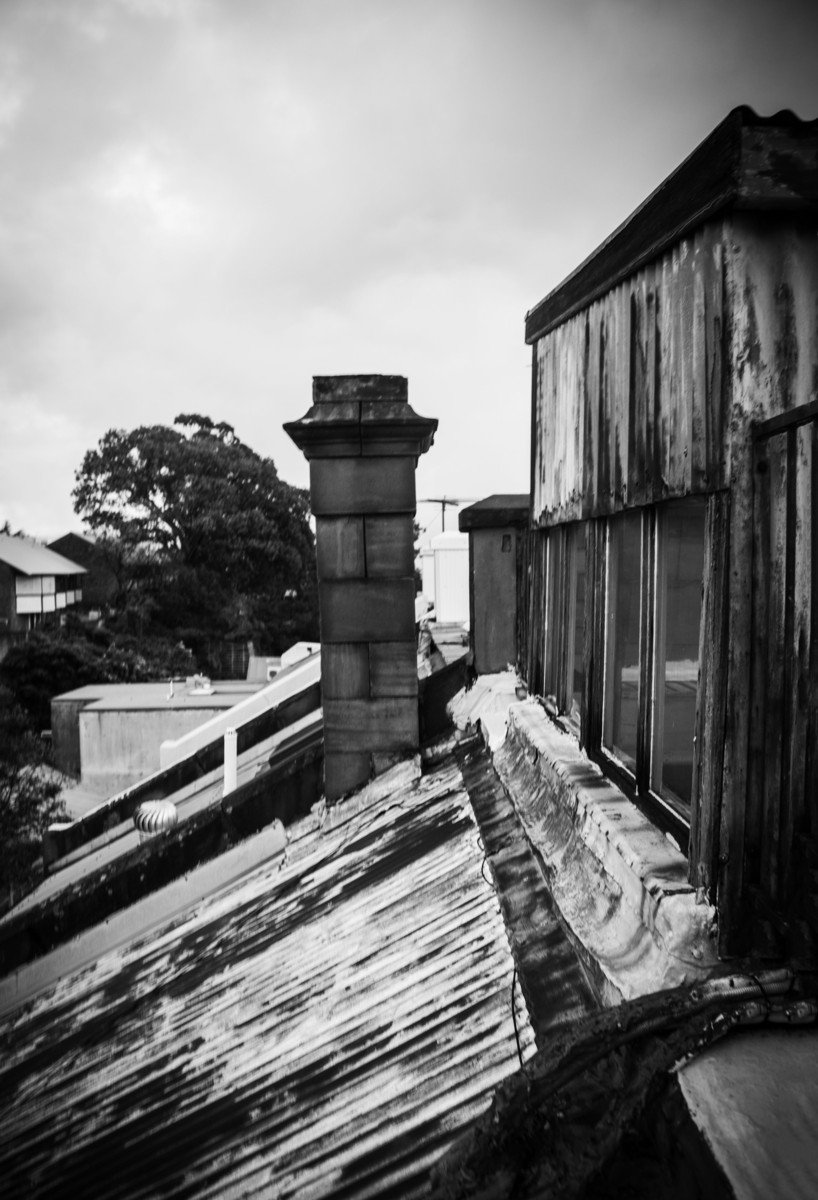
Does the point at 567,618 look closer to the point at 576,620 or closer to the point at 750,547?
the point at 576,620

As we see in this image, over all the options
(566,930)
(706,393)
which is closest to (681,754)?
(566,930)

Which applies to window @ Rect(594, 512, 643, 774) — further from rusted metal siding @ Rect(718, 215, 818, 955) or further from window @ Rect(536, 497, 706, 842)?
rusted metal siding @ Rect(718, 215, 818, 955)

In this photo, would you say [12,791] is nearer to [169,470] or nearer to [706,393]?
[706,393]

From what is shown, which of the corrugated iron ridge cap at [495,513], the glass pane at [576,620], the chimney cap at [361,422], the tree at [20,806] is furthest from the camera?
the tree at [20,806]

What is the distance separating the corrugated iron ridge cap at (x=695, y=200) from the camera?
7.83ft

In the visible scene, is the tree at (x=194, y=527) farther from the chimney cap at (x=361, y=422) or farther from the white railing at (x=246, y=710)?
the chimney cap at (x=361, y=422)

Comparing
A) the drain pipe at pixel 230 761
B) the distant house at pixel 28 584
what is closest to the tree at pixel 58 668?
the distant house at pixel 28 584

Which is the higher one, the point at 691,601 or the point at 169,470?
the point at 169,470

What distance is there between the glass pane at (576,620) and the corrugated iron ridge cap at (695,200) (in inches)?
53.2

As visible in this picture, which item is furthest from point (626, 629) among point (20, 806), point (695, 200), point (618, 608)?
point (20, 806)

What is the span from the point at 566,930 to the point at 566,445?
244 centimetres

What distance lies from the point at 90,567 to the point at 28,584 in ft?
30.3

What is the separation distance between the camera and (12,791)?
17.1 meters

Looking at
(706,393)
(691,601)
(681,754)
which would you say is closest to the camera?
(706,393)
